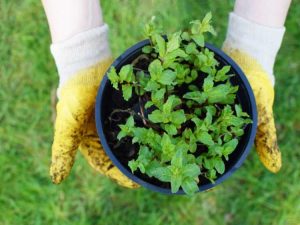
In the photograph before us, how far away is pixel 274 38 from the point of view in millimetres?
1334

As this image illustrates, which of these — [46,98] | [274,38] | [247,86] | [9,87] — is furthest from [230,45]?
[9,87]

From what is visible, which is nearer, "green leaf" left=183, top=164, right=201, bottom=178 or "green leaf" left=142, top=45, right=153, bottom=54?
"green leaf" left=183, top=164, right=201, bottom=178

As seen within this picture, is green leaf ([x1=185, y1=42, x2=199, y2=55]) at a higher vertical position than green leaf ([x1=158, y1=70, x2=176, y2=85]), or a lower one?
higher

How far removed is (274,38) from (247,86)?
25cm

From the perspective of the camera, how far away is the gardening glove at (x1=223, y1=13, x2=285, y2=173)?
1270 millimetres

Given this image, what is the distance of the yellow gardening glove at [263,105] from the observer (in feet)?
4.15

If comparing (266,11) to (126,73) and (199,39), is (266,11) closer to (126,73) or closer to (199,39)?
(199,39)

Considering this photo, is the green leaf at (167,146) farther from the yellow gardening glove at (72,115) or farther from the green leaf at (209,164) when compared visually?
the yellow gardening glove at (72,115)

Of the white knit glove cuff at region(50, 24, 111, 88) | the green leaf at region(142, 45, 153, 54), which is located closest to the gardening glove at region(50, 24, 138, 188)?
the white knit glove cuff at region(50, 24, 111, 88)

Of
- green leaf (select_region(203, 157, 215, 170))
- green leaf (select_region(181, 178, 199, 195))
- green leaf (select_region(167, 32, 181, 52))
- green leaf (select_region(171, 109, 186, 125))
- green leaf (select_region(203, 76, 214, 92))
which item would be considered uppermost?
green leaf (select_region(167, 32, 181, 52))

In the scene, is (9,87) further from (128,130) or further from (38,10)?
(128,130)

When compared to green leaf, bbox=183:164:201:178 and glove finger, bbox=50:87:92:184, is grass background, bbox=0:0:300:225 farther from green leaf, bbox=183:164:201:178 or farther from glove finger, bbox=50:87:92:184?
green leaf, bbox=183:164:201:178

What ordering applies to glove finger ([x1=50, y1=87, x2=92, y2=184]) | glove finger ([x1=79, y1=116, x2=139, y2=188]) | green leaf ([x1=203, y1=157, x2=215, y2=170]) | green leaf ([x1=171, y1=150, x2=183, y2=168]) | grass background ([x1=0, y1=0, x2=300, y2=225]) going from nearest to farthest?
green leaf ([x1=171, y1=150, x2=183, y2=168]) < green leaf ([x1=203, y1=157, x2=215, y2=170]) < glove finger ([x1=50, y1=87, x2=92, y2=184]) < glove finger ([x1=79, y1=116, x2=139, y2=188]) < grass background ([x1=0, y1=0, x2=300, y2=225])

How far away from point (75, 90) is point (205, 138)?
0.40 meters
